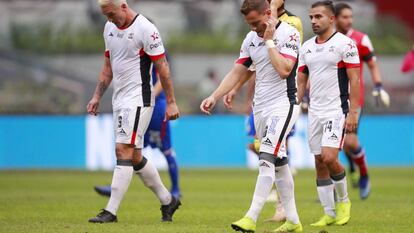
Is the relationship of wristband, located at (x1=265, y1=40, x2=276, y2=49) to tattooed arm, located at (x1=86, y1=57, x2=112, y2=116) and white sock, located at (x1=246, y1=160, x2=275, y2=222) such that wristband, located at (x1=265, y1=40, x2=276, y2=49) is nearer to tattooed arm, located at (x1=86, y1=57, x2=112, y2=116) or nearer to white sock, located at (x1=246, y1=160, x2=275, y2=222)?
white sock, located at (x1=246, y1=160, x2=275, y2=222)

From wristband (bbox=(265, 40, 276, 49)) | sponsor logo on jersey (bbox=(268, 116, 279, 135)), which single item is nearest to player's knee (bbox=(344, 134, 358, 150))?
sponsor logo on jersey (bbox=(268, 116, 279, 135))

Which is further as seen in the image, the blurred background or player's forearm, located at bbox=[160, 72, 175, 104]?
the blurred background

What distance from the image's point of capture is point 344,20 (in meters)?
15.0

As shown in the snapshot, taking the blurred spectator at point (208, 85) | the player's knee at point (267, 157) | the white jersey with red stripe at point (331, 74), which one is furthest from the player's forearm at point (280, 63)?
the blurred spectator at point (208, 85)

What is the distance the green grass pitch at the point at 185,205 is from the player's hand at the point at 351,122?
106cm

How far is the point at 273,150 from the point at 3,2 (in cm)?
2564

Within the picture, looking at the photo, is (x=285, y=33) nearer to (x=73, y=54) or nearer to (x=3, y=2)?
(x=73, y=54)

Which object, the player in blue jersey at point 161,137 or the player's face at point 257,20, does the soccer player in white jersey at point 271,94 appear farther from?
the player in blue jersey at point 161,137

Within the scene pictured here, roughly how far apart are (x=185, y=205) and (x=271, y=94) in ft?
13.8

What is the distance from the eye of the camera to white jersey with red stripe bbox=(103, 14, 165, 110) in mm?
11273

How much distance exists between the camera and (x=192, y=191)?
17375 millimetres

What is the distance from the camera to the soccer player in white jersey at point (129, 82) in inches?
443

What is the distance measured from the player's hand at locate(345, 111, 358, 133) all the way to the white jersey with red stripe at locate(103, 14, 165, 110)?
2.13 m

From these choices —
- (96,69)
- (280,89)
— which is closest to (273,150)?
(280,89)
